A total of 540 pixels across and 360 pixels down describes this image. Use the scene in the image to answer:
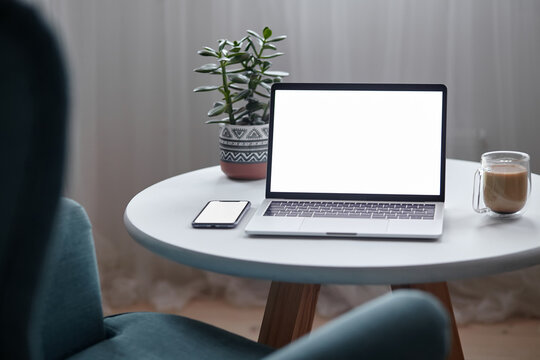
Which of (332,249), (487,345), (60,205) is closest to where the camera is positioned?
(60,205)

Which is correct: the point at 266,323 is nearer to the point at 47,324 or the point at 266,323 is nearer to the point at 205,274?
the point at 47,324

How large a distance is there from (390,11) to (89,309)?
1449 millimetres

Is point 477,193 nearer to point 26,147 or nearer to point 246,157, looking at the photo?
point 246,157

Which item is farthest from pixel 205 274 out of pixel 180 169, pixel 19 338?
pixel 19 338

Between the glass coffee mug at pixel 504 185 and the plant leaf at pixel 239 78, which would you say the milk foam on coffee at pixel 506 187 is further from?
the plant leaf at pixel 239 78

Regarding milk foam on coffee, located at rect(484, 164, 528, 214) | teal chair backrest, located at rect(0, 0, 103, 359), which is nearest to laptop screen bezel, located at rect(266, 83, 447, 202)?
milk foam on coffee, located at rect(484, 164, 528, 214)

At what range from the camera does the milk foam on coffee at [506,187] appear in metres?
1.19

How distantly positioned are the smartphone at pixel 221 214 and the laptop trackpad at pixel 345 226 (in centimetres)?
13

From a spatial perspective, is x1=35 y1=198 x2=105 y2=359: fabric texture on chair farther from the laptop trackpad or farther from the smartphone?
the laptop trackpad

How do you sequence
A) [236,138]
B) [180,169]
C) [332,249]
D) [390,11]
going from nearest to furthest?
[332,249]
[236,138]
[390,11]
[180,169]

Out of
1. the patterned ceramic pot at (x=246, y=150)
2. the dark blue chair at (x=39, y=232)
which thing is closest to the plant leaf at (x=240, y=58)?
the patterned ceramic pot at (x=246, y=150)

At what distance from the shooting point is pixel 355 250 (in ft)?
3.54

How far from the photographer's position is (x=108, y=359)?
1113 millimetres

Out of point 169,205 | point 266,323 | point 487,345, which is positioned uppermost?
point 169,205
